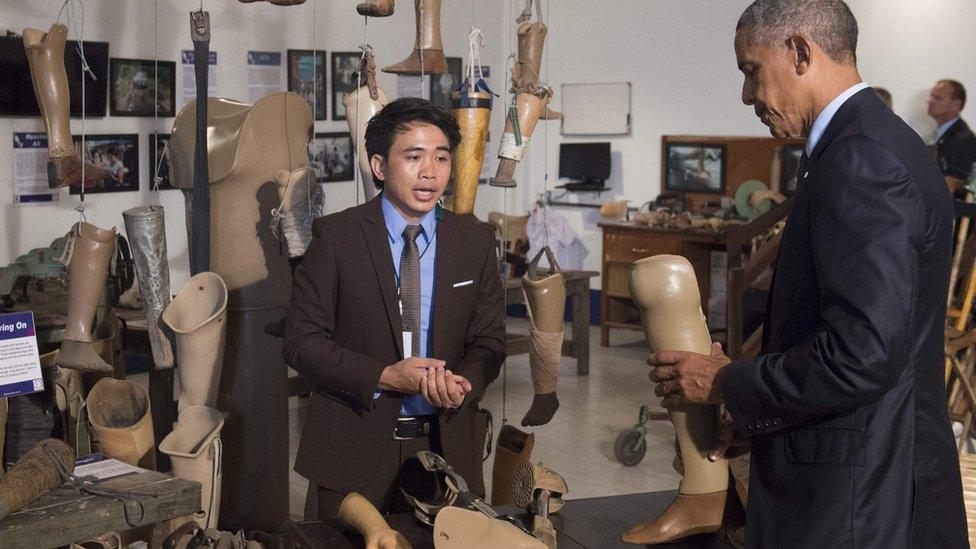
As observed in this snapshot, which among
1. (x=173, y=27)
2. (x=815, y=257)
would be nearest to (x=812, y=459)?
(x=815, y=257)

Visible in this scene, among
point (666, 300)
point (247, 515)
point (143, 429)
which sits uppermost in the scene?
point (666, 300)

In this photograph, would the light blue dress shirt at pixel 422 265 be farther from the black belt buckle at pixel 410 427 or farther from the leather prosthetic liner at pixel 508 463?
the leather prosthetic liner at pixel 508 463

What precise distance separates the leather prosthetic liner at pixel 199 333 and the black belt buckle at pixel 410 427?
0.92 metres

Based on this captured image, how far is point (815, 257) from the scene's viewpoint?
1.77 meters

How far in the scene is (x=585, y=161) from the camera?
9508 mm

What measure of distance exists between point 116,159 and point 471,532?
17.7 ft

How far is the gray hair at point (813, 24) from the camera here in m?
1.78

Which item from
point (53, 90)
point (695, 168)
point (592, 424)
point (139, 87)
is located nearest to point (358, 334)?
point (53, 90)

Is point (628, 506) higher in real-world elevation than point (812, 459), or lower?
lower

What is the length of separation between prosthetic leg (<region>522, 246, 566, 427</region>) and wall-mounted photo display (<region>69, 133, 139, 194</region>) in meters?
4.07

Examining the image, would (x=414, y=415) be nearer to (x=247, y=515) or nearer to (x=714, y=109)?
(x=247, y=515)

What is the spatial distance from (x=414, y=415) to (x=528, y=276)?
2.77ft

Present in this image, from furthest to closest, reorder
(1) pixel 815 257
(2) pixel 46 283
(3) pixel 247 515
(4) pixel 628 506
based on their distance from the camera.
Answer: (2) pixel 46 283
(3) pixel 247 515
(4) pixel 628 506
(1) pixel 815 257

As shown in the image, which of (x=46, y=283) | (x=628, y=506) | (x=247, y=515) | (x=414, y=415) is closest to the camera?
(x=628, y=506)
